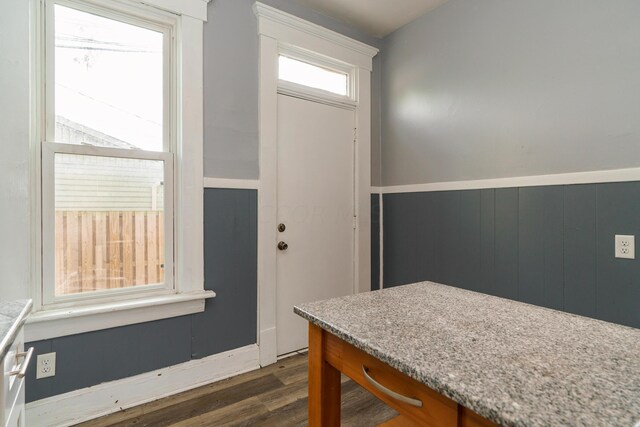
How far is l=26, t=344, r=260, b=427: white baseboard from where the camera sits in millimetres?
1692

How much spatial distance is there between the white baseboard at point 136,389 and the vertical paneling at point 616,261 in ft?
7.17

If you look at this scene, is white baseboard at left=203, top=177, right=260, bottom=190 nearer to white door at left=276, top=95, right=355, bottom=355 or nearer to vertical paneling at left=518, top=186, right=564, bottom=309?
white door at left=276, top=95, right=355, bottom=355

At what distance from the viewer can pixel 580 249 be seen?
1830mm

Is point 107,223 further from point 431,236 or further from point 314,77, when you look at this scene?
point 431,236

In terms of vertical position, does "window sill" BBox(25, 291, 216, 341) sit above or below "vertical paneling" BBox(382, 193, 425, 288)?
below

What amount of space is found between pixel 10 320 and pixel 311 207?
1.95 metres

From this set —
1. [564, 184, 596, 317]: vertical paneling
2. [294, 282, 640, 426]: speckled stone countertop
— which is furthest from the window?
[564, 184, 596, 317]: vertical paneling

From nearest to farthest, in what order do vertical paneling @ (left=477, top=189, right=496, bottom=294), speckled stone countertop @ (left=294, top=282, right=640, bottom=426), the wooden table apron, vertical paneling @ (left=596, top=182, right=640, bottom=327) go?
speckled stone countertop @ (left=294, top=282, right=640, bottom=426) → the wooden table apron → vertical paneling @ (left=596, top=182, right=640, bottom=327) → vertical paneling @ (left=477, top=189, right=496, bottom=294)

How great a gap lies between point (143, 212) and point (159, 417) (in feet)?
3.89

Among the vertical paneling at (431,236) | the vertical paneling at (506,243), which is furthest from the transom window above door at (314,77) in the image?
the vertical paneling at (506,243)

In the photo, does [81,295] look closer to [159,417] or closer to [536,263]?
[159,417]

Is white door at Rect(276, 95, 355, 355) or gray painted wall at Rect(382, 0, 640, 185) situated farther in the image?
white door at Rect(276, 95, 355, 355)

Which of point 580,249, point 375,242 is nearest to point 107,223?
point 375,242

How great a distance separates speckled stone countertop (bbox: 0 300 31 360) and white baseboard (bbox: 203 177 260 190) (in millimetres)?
1194
